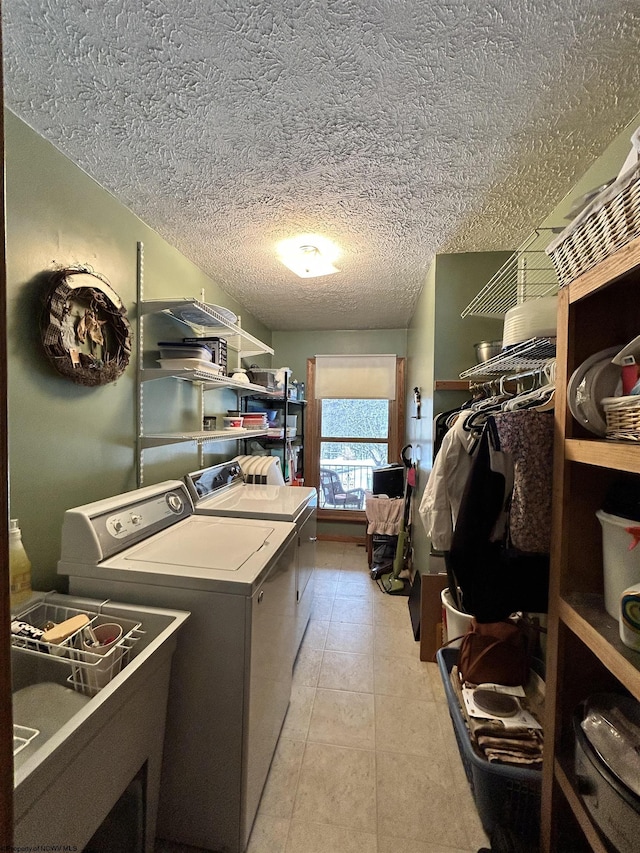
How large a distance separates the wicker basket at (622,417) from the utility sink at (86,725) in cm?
128

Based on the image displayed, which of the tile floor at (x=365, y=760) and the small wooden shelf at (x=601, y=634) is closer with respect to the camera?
the small wooden shelf at (x=601, y=634)

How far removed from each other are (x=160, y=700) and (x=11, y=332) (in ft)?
4.14

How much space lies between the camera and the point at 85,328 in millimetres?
1398

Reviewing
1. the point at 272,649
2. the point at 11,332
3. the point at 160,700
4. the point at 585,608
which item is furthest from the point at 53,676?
the point at 585,608

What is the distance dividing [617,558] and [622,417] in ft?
1.14

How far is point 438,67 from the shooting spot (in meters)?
0.97

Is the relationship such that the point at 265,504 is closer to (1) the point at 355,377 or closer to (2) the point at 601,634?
(2) the point at 601,634

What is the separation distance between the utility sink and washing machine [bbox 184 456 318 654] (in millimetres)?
781

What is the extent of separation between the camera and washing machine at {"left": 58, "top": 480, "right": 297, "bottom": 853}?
1.10 metres

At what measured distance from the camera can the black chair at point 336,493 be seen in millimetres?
4055

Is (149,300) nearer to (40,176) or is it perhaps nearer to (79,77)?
(40,176)

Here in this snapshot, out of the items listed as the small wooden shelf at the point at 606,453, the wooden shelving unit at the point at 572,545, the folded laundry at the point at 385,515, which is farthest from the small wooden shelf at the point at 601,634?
the folded laundry at the point at 385,515

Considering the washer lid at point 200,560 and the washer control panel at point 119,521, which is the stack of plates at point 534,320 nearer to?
the washer lid at point 200,560

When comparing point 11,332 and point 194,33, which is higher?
point 194,33
